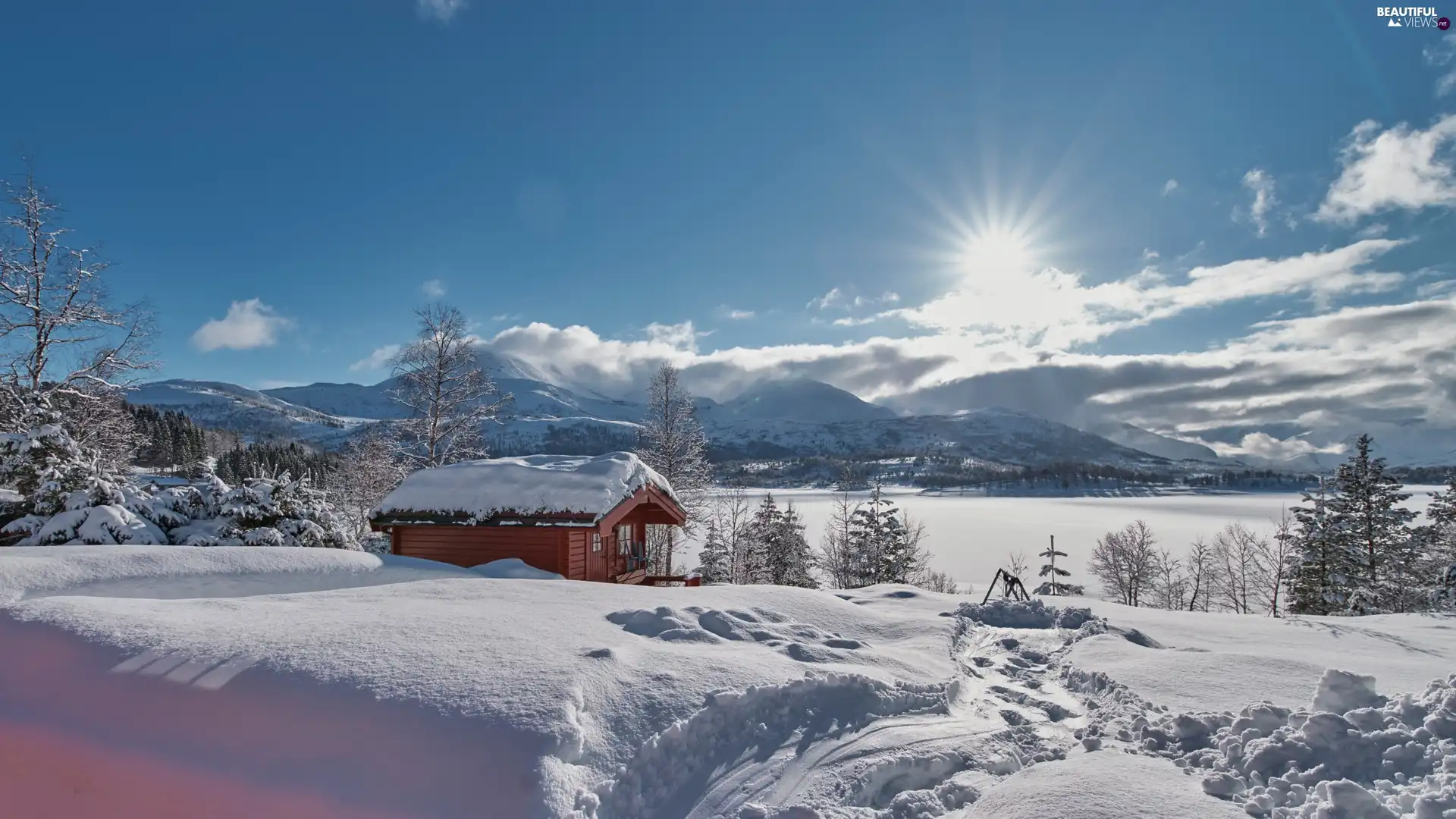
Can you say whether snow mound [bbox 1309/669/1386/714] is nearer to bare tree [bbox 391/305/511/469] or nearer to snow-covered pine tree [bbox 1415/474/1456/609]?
bare tree [bbox 391/305/511/469]

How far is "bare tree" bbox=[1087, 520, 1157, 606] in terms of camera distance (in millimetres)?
41000

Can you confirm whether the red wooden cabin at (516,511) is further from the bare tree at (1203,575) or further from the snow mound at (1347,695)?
the bare tree at (1203,575)

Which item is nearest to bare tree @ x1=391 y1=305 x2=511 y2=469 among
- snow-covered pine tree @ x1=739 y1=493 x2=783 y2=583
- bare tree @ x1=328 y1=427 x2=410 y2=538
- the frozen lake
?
bare tree @ x1=328 y1=427 x2=410 y2=538

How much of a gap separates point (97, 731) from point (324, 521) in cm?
1247

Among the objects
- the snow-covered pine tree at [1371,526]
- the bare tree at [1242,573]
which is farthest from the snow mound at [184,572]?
the bare tree at [1242,573]

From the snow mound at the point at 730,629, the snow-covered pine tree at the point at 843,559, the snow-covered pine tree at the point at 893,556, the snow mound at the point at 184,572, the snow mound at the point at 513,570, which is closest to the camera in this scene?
the snow mound at the point at 730,629

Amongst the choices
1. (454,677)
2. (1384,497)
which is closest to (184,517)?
(454,677)

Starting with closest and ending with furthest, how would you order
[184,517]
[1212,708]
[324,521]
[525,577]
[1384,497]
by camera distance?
[1212,708]
[525,577]
[184,517]
[324,521]
[1384,497]

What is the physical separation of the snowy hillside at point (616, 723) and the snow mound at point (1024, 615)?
12.5 feet

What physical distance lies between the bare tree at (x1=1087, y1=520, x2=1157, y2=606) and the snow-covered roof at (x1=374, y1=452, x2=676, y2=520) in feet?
126

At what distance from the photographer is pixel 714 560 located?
103ft

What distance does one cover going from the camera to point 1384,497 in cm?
2358

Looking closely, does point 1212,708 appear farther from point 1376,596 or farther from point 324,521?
point 1376,596

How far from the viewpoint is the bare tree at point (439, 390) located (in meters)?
20.5
